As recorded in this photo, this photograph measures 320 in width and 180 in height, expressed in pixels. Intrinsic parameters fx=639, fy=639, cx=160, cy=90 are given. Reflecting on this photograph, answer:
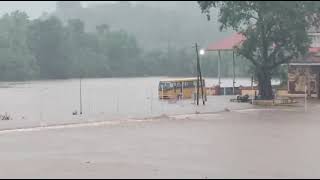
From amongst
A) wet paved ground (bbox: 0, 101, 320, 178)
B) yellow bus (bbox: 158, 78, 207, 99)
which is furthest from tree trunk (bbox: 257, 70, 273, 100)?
wet paved ground (bbox: 0, 101, 320, 178)

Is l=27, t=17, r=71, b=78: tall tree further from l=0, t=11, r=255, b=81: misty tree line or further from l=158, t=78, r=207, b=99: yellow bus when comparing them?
l=158, t=78, r=207, b=99: yellow bus

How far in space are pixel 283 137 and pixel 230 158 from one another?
6264mm

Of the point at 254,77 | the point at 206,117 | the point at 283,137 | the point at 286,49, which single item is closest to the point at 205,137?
the point at 283,137

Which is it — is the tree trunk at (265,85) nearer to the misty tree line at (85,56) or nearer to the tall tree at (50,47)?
the misty tree line at (85,56)

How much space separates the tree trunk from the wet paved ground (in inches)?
598

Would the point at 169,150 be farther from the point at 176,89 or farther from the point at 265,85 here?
the point at 176,89

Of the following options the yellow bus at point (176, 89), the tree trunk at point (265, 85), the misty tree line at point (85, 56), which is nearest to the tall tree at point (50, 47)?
the misty tree line at point (85, 56)

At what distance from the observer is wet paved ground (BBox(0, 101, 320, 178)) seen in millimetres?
16047

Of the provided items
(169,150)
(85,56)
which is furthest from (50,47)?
(169,150)

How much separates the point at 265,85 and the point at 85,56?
7988cm

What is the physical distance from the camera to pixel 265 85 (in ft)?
156

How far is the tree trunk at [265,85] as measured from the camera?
47.3 m

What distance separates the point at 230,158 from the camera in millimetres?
18344

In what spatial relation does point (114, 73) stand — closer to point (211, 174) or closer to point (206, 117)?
point (206, 117)
